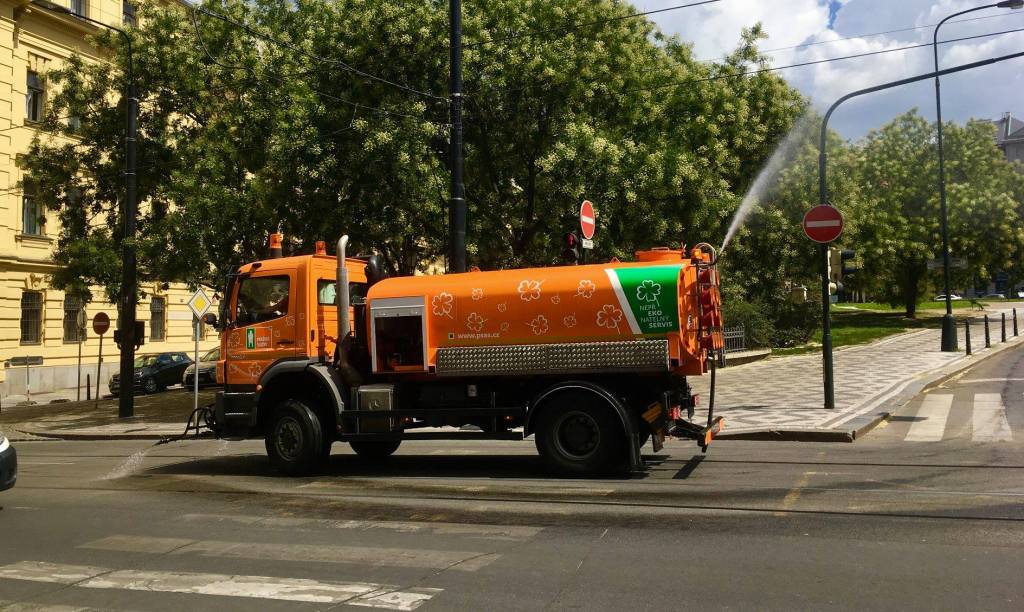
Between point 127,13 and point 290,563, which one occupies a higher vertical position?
point 127,13

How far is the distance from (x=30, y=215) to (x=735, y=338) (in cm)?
2611

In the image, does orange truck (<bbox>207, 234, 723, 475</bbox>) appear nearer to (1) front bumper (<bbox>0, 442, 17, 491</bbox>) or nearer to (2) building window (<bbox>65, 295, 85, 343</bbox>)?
(1) front bumper (<bbox>0, 442, 17, 491</bbox>)

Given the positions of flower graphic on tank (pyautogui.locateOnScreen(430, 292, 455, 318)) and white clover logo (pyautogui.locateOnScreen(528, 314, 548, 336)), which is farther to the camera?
flower graphic on tank (pyautogui.locateOnScreen(430, 292, 455, 318))

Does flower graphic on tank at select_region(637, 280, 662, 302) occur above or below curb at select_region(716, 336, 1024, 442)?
above

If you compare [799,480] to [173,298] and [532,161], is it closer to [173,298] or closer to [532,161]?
Answer: [532,161]

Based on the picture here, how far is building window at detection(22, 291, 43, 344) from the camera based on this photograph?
97.6 feet

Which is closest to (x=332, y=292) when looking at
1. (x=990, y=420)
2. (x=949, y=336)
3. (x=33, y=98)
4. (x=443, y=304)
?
(x=443, y=304)

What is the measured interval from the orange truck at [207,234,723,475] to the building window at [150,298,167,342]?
27.6m

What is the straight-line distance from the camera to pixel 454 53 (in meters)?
13.4

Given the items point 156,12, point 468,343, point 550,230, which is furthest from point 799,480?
point 156,12

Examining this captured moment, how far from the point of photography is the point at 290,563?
5.84 metres

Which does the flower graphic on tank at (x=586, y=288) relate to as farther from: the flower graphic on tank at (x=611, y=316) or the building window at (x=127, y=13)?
the building window at (x=127, y=13)

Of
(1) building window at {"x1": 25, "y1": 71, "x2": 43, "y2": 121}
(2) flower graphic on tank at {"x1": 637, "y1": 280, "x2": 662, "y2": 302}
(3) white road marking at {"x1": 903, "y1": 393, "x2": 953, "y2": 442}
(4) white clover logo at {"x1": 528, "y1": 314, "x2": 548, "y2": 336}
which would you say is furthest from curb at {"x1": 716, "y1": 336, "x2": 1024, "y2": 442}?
(1) building window at {"x1": 25, "y1": 71, "x2": 43, "y2": 121}

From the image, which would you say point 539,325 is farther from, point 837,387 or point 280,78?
point 280,78
